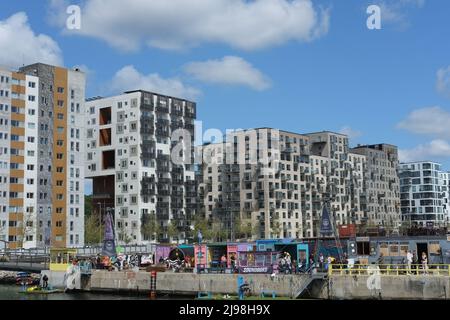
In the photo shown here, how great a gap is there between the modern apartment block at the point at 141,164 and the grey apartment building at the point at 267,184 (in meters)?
19.0

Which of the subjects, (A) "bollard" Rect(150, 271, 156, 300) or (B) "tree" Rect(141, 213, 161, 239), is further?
(B) "tree" Rect(141, 213, 161, 239)

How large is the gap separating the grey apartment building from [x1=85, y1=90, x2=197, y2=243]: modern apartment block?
1899 cm

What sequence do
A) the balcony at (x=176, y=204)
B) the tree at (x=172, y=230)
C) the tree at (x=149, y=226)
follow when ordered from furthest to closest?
the balcony at (x=176, y=204), the tree at (x=172, y=230), the tree at (x=149, y=226)

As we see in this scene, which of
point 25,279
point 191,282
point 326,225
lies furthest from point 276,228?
point 326,225

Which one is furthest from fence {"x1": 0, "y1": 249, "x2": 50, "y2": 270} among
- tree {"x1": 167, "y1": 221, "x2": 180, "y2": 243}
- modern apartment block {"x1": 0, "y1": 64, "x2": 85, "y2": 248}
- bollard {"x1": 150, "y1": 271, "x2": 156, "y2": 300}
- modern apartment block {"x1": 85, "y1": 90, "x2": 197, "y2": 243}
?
tree {"x1": 167, "y1": 221, "x2": 180, "y2": 243}

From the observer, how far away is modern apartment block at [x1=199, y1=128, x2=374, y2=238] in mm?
→ 166875

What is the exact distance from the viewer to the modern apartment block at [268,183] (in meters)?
167

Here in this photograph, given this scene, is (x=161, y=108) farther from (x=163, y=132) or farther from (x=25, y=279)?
(x=25, y=279)

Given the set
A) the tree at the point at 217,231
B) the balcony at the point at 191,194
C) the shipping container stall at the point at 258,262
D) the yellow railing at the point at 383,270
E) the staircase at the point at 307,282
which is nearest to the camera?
the yellow railing at the point at 383,270

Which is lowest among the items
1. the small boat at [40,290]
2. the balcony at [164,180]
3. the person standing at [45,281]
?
the small boat at [40,290]

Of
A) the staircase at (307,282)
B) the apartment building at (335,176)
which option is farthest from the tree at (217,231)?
the staircase at (307,282)

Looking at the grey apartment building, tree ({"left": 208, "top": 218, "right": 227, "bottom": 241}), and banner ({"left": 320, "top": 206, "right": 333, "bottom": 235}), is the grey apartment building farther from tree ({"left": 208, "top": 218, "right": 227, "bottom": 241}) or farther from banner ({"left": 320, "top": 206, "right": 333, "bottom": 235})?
banner ({"left": 320, "top": 206, "right": 333, "bottom": 235})

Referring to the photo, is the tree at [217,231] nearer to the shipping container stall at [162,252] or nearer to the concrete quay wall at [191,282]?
the shipping container stall at [162,252]
